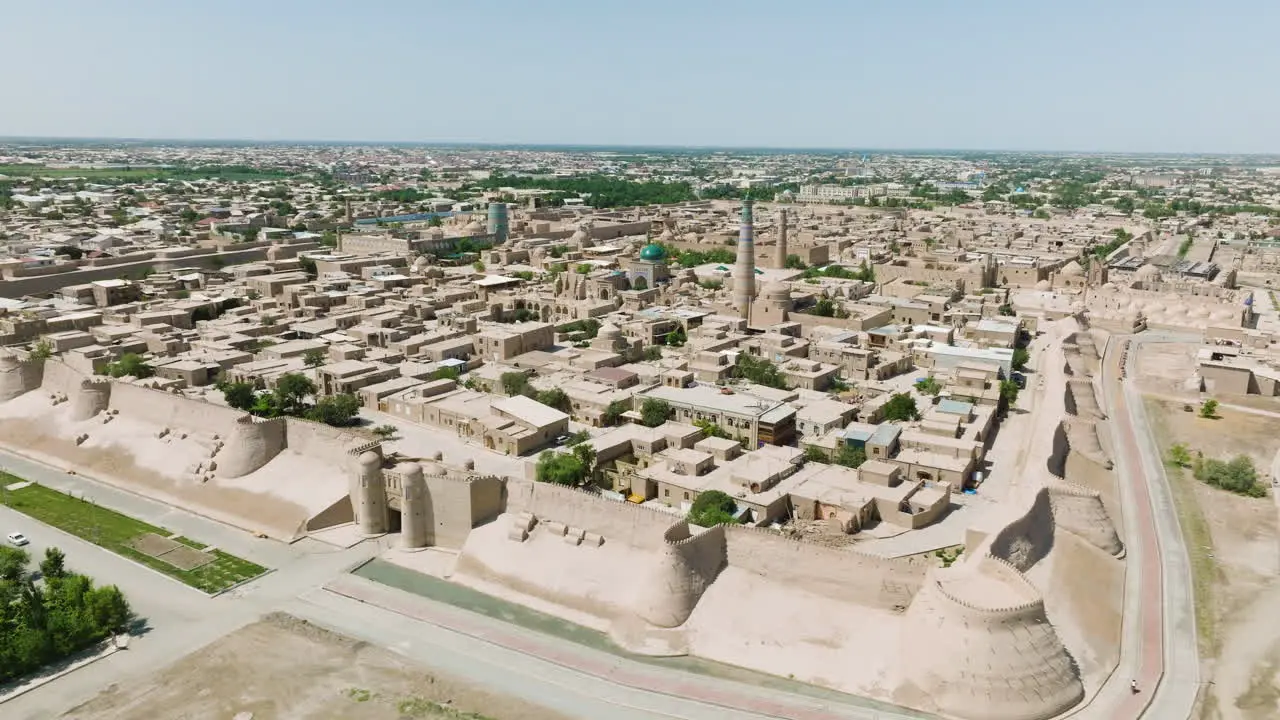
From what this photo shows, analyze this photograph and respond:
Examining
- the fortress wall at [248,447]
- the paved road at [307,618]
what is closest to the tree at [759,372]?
the paved road at [307,618]

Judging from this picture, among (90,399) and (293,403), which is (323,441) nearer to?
(293,403)

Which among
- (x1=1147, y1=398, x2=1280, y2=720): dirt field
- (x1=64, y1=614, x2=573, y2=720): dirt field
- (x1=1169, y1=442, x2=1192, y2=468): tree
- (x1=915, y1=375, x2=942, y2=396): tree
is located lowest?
(x1=1147, y1=398, x2=1280, y2=720): dirt field

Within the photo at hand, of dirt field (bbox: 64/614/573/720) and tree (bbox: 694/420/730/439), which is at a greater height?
tree (bbox: 694/420/730/439)

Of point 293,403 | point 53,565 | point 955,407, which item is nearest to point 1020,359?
point 955,407

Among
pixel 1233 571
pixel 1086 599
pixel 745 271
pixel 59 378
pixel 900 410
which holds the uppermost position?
pixel 745 271

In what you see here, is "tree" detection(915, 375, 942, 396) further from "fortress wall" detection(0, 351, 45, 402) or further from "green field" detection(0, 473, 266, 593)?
"fortress wall" detection(0, 351, 45, 402)

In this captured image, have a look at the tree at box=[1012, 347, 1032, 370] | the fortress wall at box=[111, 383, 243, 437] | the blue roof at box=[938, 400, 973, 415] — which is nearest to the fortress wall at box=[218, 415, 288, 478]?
the fortress wall at box=[111, 383, 243, 437]

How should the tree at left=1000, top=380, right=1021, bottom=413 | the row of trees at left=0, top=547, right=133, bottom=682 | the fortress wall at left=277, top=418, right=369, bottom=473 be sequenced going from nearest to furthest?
the row of trees at left=0, top=547, right=133, bottom=682
the fortress wall at left=277, top=418, right=369, bottom=473
the tree at left=1000, top=380, right=1021, bottom=413
